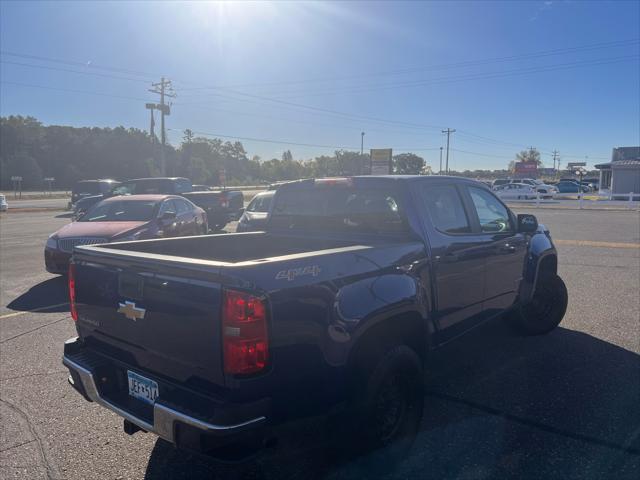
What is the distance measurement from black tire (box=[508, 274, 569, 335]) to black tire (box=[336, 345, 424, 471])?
9.17 feet

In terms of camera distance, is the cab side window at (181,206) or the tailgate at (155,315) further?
the cab side window at (181,206)

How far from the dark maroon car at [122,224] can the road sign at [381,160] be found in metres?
20.7

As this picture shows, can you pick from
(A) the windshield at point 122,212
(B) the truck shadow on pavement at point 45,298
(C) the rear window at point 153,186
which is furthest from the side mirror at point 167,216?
(C) the rear window at point 153,186

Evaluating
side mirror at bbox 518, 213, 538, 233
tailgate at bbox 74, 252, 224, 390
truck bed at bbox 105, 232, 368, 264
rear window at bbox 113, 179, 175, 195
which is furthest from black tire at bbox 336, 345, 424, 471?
rear window at bbox 113, 179, 175, 195

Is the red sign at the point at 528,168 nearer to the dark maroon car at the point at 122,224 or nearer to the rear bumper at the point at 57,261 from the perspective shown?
the dark maroon car at the point at 122,224

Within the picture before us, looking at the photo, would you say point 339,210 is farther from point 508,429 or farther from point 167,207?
point 167,207

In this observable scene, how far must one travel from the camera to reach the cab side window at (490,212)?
457 cm

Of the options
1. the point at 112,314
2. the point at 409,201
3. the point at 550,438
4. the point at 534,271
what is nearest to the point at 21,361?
the point at 112,314

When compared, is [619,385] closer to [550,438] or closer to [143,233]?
[550,438]

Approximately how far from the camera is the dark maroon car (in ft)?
26.7

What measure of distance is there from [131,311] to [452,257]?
2386 millimetres

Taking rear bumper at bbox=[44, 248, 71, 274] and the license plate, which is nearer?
the license plate

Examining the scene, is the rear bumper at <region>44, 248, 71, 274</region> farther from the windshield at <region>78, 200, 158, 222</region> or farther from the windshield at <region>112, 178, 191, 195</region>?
the windshield at <region>112, 178, 191, 195</region>

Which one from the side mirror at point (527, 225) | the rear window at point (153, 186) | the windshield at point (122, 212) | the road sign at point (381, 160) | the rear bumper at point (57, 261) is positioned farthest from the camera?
the road sign at point (381, 160)
